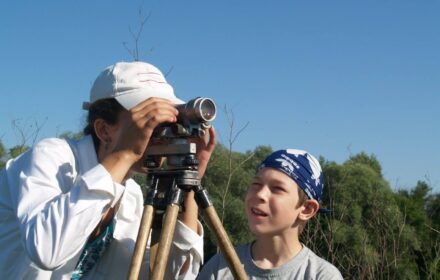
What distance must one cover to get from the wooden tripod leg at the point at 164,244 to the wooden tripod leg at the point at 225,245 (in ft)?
0.47

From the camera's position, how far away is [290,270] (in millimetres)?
2133

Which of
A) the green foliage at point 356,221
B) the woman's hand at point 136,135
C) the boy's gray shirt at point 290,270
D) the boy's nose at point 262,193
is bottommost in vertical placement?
the green foliage at point 356,221

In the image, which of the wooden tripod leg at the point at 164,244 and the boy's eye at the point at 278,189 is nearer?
the wooden tripod leg at the point at 164,244

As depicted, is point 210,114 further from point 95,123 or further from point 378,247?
point 378,247

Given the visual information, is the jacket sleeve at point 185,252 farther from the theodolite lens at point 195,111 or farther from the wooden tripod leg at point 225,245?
the theodolite lens at point 195,111

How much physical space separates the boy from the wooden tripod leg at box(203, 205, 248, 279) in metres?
0.35

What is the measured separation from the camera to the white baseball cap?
1.97m

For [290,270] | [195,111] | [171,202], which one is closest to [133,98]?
[195,111]

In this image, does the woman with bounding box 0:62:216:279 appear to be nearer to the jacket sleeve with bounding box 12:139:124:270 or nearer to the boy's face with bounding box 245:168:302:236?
the jacket sleeve with bounding box 12:139:124:270

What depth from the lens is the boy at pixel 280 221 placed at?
7.07 ft

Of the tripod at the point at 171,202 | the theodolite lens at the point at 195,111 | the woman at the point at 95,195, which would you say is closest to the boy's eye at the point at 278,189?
the woman at the point at 95,195

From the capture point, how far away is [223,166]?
8.96 m

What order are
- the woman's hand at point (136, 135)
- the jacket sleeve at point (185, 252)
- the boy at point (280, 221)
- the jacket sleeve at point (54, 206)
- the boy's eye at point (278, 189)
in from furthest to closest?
the boy's eye at point (278, 189) < the boy at point (280, 221) < the jacket sleeve at point (185, 252) < the woman's hand at point (136, 135) < the jacket sleeve at point (54, 206)

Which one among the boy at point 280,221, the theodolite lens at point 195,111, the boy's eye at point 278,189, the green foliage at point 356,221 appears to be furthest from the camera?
the green foliage at point 356,221
